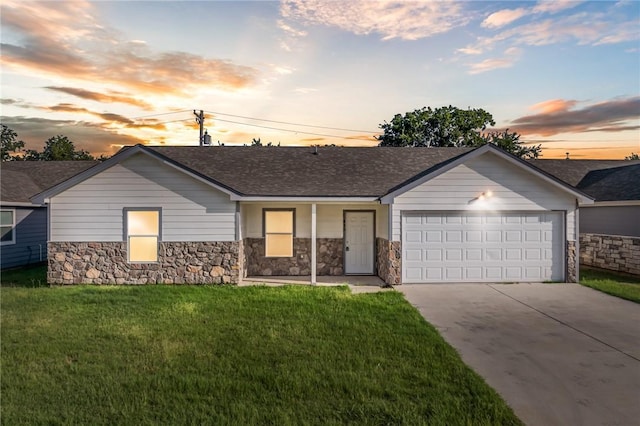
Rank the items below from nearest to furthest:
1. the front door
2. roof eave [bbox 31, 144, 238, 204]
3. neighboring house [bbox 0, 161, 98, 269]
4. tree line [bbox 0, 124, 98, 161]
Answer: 1. roof eave [bbox 31, 144, 238, 204]
2. the front door
3. neighboring house [bbox 0, 161, 98, 269]
4. tree line [bbox 0, 124, 98, 161]

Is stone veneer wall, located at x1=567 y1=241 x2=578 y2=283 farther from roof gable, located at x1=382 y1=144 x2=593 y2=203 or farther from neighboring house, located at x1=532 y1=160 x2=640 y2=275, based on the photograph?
neighboring house, located at x1=532 y1=160 x2=640 y2=275

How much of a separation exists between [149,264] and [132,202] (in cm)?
209

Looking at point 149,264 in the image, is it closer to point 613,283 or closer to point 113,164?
point 113,164

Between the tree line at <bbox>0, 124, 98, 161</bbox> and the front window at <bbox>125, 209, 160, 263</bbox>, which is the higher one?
the tree line at <bbox>0, 124, 98, 161</bbox>

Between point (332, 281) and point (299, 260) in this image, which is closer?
point (332, 281)

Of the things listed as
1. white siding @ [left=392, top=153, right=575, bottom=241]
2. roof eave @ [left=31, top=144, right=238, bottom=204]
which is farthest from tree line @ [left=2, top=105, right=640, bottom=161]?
roof eave @ [left=31, top=144, right=238, bottom=204]

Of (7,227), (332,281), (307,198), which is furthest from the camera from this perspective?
(7,227)

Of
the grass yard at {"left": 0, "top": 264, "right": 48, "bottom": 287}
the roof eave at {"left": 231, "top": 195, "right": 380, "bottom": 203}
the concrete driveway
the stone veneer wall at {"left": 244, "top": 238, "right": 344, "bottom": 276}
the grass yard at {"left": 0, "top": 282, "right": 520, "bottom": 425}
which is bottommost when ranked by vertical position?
the concrete driveway

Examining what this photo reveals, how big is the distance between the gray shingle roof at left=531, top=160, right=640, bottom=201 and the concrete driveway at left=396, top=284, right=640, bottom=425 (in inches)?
250

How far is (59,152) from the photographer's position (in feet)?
136

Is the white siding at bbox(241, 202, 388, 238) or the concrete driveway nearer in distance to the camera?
the concrete driveway

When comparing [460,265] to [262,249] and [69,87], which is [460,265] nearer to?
[262,249]

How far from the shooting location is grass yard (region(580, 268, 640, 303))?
10050 millimetres

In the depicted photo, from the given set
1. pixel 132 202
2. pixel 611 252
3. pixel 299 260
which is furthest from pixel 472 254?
pixel 132 202
